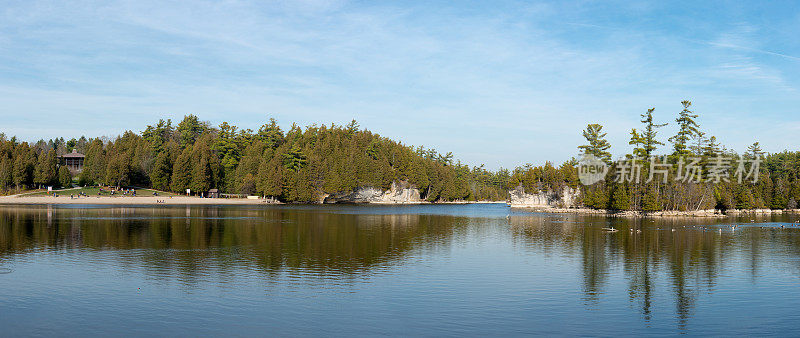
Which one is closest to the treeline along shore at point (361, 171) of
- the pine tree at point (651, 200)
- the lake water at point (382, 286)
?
the pine tree at point (651, 200)

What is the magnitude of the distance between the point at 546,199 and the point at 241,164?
87783mm

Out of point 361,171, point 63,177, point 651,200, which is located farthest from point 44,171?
point 651,200

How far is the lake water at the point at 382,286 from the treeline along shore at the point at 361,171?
195ft

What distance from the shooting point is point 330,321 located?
2127 centimetres

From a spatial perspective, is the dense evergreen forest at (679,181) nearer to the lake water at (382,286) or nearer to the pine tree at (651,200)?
the pine tree at (651,200)

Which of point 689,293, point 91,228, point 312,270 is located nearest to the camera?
point 689,293

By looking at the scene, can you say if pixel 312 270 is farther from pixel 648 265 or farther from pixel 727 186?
pixel 727 186

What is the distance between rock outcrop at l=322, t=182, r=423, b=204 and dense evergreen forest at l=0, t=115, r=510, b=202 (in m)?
3.20

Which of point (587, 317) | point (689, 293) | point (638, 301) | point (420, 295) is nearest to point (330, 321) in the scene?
point (420, 295)

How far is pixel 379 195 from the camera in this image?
177125 mm

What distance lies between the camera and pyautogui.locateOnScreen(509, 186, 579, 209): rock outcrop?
13988cm

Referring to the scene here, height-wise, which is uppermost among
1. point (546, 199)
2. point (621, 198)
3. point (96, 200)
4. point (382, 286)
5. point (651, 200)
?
point (621, 198)

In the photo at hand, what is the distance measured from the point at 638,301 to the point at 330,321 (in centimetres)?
1468

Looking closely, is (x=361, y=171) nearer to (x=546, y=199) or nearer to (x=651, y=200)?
(x=546, y=199)
